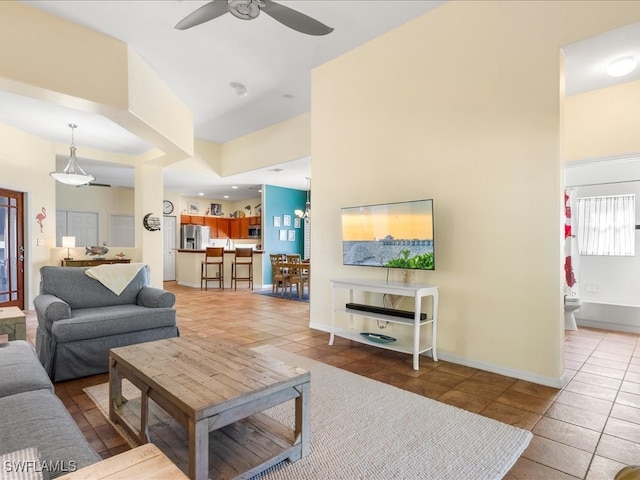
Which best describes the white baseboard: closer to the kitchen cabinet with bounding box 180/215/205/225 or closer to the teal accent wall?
the teal accent wall

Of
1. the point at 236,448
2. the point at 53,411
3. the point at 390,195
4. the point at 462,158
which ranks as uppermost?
the point at 462,158

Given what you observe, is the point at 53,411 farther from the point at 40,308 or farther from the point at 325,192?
the point at 325,192

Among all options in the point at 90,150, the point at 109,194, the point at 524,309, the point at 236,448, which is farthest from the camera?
the point at 109,194

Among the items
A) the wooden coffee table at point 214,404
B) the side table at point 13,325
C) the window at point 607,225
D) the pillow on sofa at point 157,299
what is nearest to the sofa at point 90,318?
the pillow on sofa at point 157,299

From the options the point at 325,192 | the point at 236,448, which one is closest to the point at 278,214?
A: the point at 325,192

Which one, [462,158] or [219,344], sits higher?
[462,158]

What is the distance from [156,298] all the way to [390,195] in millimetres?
2590

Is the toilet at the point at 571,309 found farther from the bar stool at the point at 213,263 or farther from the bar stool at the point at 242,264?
the bar stool at the point at 213,263

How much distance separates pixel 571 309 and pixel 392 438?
3.58m

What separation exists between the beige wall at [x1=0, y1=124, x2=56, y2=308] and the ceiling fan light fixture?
508 cm

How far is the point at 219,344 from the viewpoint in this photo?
2283 mm

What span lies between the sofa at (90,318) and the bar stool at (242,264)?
4200 millimetres

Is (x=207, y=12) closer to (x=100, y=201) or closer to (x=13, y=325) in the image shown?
(x=13, y=325)

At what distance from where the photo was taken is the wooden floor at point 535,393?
182 centimetres
